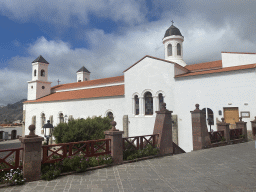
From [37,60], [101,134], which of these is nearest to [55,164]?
[101,134]

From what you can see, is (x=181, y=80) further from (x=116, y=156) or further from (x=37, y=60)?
(x=37, y=60)

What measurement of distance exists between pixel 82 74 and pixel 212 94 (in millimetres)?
34807

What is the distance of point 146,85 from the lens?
17797 mm

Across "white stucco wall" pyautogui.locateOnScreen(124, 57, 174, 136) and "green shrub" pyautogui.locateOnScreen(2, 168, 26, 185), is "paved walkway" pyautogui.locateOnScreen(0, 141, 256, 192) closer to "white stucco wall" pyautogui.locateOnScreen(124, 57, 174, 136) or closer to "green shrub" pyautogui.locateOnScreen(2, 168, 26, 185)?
"green shrub" pyautogui.locateOnScreen(2, 168, 26, 185)

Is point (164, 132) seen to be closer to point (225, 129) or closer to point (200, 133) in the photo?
point (200, 133)

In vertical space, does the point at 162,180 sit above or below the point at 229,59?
below

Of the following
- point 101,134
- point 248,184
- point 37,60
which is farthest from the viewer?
point 37,60

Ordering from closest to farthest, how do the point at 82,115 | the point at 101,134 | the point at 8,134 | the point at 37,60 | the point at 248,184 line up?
1. the point at 248,184
2. the point at 101,134
3. the point at 82,115
4. the point at 37,60
5. the point at 8,134

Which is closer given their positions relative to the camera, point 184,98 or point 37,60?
point 184,98

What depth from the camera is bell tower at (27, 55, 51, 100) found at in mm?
30359

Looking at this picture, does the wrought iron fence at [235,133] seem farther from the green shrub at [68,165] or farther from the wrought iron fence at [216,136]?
the green shrub at [68,165]

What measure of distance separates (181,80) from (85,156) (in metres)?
11.9

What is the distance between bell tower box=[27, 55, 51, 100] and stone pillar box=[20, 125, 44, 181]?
1105 inches

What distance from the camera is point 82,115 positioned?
22.6m
